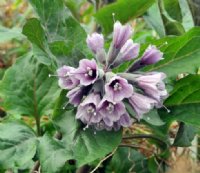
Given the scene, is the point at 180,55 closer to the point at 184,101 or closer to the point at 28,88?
the point at 184,101

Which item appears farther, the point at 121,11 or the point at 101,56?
the point at 121,11

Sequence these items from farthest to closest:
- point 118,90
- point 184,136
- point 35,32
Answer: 1. point 184,136
2. point 35,32
3. point 118,90

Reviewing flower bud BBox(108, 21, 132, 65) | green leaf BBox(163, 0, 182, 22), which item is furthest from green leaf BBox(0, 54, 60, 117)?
green leaf BBox(163, 0, 182, 22)

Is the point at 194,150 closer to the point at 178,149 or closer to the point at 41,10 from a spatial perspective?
the point at 178,149

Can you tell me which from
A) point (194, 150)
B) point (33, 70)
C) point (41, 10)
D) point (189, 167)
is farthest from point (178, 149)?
point (41, 10)

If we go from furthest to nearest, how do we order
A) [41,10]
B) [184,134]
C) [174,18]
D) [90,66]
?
[174,18], [184,134], [41,10], [90,66]

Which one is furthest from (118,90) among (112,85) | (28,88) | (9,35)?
(9,35)
